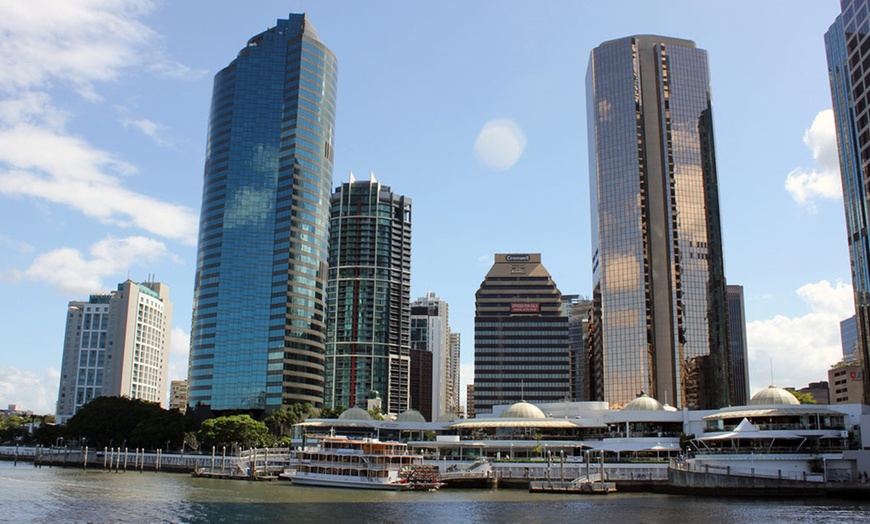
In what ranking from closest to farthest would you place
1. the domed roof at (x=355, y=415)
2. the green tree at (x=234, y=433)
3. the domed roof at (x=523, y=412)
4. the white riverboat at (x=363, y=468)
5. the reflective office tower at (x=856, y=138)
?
the white riverboat at (x=363, y=468) < the reflective office tower at (x=856, y=138) < the domed roof at (x=523, y=412) < the green tree at (x=234, y=433) < the domed roof at (x=355, y=415)

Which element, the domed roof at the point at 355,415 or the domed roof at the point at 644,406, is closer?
the domed roof at the point at 644,406

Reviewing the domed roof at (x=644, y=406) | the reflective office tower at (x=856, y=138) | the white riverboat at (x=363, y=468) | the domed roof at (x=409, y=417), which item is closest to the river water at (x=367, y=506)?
the white riverboat at (x=363, y=468)

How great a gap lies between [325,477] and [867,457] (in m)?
86.4

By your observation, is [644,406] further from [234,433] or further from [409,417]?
[234,433]

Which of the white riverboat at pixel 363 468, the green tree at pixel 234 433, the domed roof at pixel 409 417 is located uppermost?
the domed roof at pixel 409 417

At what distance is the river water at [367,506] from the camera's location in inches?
3307

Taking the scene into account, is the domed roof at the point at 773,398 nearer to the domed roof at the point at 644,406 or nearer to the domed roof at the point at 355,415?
the domed roof at the point at 644,406

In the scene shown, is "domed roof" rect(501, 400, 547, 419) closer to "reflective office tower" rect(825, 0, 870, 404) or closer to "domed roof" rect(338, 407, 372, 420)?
"domed roof" rect(338, 407, 372, 420)

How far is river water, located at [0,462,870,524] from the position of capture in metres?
84.0

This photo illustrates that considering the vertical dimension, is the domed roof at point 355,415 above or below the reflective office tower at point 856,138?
below

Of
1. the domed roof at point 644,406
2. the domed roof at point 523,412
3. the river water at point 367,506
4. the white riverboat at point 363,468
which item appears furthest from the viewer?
the domed roof at point 523,412

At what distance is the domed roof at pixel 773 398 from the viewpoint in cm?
14375

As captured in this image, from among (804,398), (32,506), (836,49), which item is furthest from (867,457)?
(32,506)

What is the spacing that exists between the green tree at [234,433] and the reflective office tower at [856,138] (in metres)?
131
